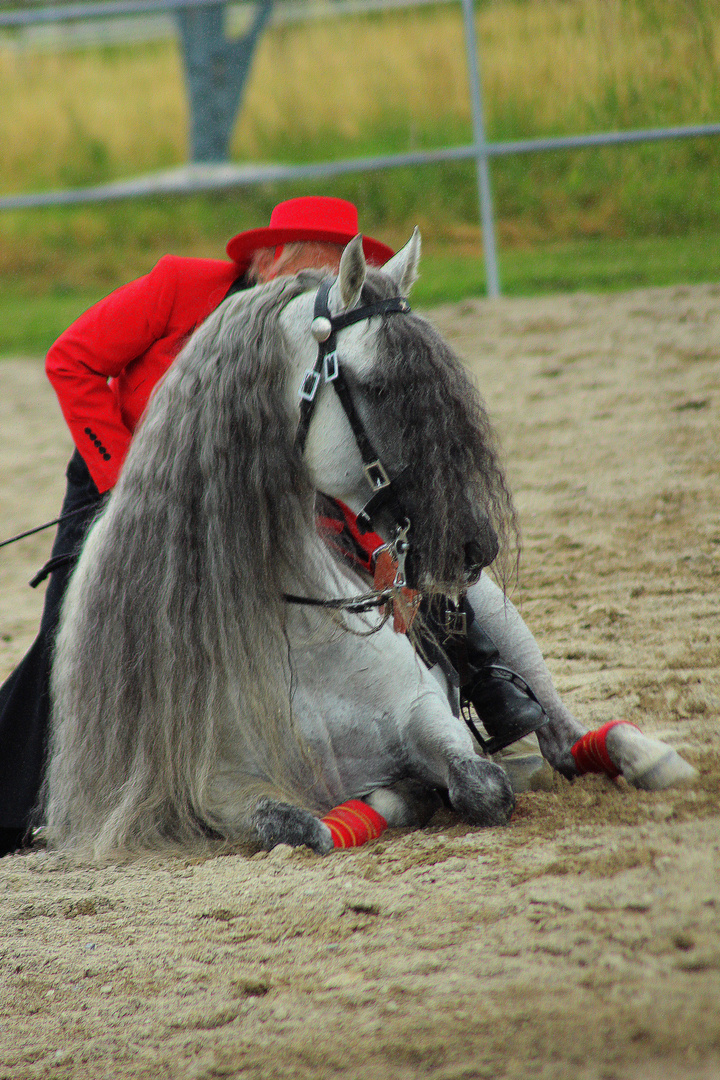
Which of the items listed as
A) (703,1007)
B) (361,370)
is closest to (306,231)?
(361,370)

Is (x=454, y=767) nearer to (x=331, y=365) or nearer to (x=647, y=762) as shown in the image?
(x=647, y=762)

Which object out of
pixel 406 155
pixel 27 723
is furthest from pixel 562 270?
pixel 27 723

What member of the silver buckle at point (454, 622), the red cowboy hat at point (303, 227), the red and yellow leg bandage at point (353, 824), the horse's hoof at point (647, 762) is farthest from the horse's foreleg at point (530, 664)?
the red cowboy hat at point (303, 227)

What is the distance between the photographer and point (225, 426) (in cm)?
190

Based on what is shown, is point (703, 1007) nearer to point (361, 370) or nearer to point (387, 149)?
point (361, 370)

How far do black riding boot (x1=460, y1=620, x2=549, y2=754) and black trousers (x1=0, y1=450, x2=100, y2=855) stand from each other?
88 centimetres

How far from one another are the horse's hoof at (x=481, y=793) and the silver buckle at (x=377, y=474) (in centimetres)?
55

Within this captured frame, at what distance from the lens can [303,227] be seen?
221 centimetres

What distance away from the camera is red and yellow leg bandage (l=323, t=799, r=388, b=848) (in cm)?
201

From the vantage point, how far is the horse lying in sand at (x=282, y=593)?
6.05 ft

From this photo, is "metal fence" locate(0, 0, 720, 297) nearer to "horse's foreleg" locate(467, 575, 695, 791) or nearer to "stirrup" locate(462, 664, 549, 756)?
"horse's foreleg" locate(467, 575, 695, 791)

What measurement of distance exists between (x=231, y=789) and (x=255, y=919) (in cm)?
39

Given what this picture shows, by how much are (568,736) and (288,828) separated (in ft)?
2.12

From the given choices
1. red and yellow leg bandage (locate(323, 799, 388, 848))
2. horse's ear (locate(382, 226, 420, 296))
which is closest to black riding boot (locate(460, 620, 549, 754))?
red and yellow leg bandage (locate(323, 799, 388, 848))
